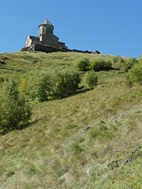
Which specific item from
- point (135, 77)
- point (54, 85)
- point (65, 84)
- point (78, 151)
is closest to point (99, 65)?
point (65, 84)

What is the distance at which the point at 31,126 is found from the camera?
30.2 meters

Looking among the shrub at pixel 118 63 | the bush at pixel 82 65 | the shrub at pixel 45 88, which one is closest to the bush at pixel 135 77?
the shrub at pixel 45 88

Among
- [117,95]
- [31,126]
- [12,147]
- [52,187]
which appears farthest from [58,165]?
[117,95]

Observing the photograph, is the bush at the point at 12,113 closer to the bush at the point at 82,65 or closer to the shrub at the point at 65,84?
the shrub at the point at 65,84

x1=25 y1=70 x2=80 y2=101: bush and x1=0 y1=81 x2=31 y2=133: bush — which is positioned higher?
x1=25 y1=70 x2=80 y2=101: bush

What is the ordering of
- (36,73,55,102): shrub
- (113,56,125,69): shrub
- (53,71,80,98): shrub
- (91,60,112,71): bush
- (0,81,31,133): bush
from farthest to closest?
(113,56,125,69): shrub, (91,60,112,71): bush, (53,71,80,98): shrub, (36,73,55,102): shrub, (0,81,31,133): bush

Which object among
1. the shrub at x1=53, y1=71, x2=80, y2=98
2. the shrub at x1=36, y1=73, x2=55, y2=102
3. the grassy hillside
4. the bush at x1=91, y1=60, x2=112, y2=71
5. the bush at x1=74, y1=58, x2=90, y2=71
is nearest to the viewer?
the grassy hillside

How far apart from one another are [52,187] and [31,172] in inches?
104

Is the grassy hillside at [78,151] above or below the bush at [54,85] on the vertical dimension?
below

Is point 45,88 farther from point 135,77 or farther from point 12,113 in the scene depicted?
point 12,113

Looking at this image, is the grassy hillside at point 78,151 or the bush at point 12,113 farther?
the bush at point 12,113

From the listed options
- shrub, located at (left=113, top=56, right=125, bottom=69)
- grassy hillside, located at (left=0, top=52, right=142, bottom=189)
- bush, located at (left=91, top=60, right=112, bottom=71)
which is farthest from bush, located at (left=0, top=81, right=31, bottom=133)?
shrub, located at (left=113, top=56, right=125, bottom=69)

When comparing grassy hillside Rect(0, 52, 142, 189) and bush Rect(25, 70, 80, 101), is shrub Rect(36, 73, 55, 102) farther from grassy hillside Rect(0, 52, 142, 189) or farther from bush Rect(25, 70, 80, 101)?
grassy hillside Rect(0, 52, 142, 189)

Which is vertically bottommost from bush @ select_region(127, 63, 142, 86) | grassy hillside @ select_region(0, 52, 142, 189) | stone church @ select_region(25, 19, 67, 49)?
grassy hillside @ select_region(0, 52, 142, 189)
